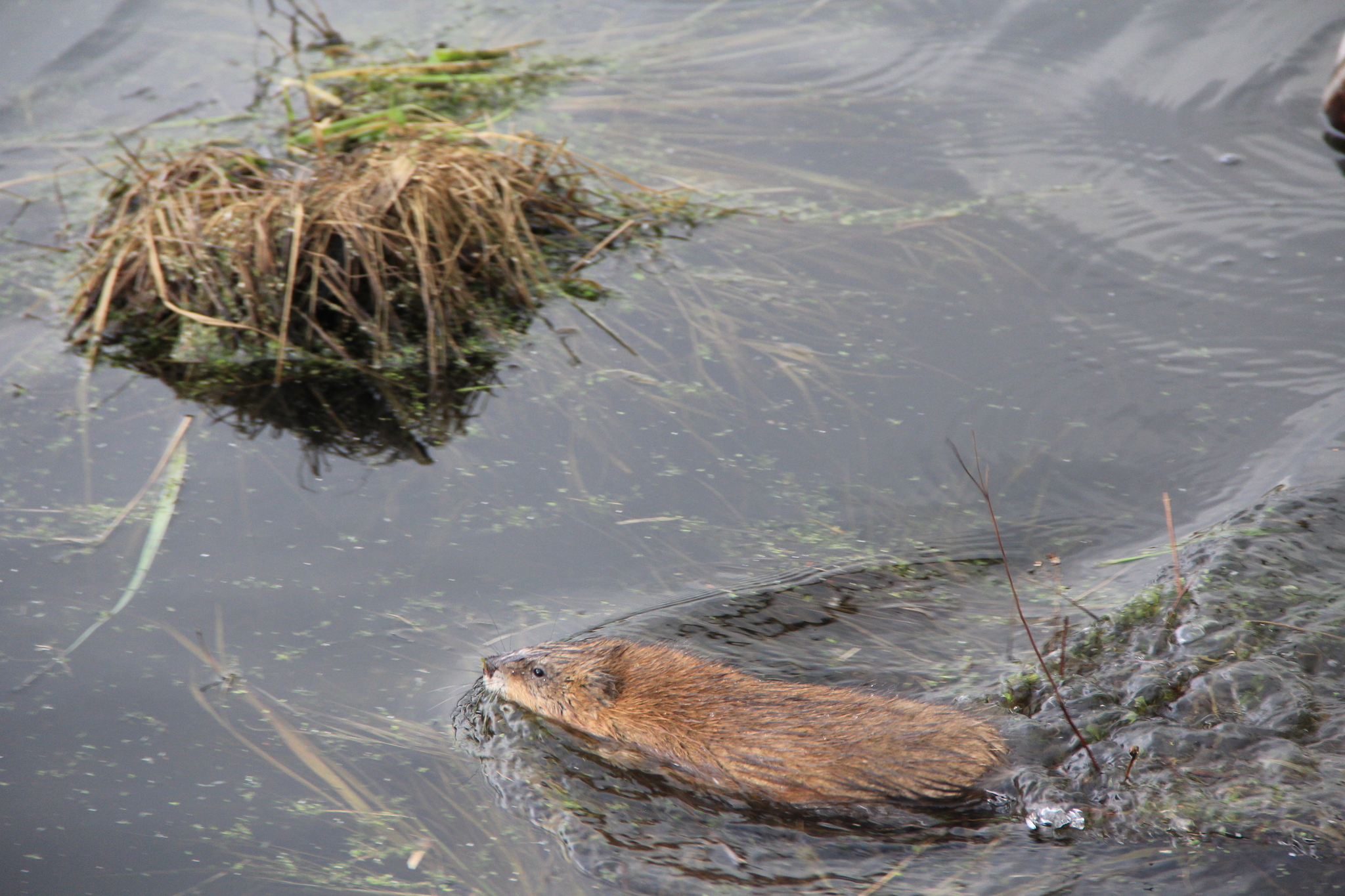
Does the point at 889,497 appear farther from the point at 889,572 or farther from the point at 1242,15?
the point at 1242,15

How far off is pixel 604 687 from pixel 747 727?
16.4 inches

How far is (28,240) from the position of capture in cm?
483

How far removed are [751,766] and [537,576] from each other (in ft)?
3.10

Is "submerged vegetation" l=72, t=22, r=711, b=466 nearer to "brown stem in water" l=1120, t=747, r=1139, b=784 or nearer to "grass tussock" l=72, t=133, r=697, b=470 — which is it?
"grass tussock" l=72, t=133, r=697, b=470

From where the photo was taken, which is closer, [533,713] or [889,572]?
[533,713]

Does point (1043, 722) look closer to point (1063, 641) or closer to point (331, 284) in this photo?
point (1063, 641)

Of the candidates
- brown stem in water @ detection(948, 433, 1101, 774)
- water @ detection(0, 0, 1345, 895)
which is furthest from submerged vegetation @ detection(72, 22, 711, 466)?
brown stem in water @ detection(948, 433, 1101, 774)

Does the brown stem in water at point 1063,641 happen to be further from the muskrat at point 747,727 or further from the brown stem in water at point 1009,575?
the muskrat at point 747,727

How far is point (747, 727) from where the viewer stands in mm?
2574

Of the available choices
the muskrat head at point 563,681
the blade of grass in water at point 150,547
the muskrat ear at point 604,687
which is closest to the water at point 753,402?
the blade of grass in water at point 150,547

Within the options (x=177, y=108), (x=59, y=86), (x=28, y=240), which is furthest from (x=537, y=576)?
(x=59, y=86)

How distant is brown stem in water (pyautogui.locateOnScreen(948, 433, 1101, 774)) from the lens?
249 centimetres

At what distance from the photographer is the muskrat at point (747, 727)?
241 centimetres

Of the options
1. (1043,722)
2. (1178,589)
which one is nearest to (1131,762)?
(1043,722)
